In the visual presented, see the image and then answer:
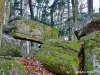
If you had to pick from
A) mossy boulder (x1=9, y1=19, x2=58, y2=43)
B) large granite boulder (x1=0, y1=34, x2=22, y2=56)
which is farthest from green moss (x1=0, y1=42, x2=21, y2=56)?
mossy boulder (x1=9, y1=19, x2=58, y2=43)

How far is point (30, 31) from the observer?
1168 centimetres

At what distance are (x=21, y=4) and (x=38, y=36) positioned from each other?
38.5 ft

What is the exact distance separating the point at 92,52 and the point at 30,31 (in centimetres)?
589

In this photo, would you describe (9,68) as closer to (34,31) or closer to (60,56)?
(60,56)

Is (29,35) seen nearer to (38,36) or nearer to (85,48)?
(38,36)

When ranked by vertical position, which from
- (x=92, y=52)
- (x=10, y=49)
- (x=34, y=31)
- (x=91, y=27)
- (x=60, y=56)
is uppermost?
(x=91, y=27)

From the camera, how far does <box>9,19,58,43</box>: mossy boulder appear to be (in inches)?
449

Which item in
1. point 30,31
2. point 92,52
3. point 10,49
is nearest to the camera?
point 92,52

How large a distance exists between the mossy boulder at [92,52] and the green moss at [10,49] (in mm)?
4388

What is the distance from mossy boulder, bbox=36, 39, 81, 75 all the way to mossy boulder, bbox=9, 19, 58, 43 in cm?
443

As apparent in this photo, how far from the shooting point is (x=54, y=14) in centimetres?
2309

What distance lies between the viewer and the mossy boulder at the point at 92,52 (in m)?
6.23

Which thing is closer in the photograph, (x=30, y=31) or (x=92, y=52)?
(x=92, y=52)

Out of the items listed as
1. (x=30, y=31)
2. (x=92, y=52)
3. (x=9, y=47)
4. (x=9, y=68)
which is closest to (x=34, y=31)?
(x=30, y=31)
